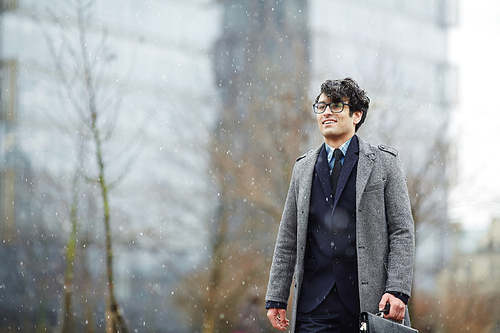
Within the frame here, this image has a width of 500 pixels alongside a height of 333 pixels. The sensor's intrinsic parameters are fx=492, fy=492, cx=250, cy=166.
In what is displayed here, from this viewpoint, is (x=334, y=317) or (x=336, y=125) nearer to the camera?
(x=334, y=317)

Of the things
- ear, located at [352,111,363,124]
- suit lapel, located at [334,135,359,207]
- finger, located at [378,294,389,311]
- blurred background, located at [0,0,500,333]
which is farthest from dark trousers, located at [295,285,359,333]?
blurred background, located at [0,0,500,333]

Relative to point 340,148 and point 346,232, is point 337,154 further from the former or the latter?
point 346,232

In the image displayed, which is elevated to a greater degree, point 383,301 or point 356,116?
point 356,116

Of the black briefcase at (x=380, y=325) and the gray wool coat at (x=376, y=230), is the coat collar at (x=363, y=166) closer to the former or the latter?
the gray wool coat at (x=376, y=230)

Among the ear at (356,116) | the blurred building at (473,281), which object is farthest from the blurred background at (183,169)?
the ear at (356,116)

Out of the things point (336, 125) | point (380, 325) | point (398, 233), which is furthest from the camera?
point (336, 125)

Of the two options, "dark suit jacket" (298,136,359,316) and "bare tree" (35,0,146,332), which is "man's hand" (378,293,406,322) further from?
"bare tree" (35,0,146,332)

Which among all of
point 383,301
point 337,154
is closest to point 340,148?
point 337,154

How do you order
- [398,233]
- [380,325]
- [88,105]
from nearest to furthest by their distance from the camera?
[380,325], [398,233], [88,105]

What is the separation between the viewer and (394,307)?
5.74 feet

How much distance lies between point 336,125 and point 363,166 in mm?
206

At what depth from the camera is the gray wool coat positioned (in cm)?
183

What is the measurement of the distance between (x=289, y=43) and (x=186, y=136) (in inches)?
79.9

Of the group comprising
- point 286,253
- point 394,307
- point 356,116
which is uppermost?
point 356,116
